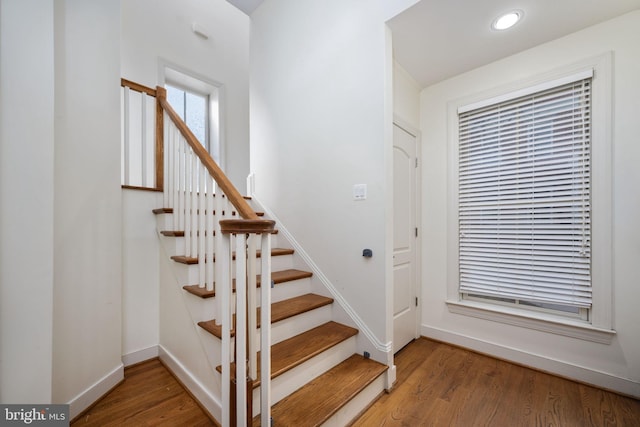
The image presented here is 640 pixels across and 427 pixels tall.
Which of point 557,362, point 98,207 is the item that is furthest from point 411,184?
point 98,207

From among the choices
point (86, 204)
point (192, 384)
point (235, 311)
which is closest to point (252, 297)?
point (235, 311)

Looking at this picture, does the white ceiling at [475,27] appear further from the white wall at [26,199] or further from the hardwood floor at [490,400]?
the hardwood floor at [490,400]

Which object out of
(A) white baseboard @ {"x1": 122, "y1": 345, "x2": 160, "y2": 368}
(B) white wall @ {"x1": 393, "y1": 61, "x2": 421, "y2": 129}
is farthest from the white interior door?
(A) white baseboard @ {"x1": 122, "y1": 345, "x2": 160, "y2": 368}

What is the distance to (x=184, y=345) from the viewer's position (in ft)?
5.92

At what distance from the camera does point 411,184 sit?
2.56 metres

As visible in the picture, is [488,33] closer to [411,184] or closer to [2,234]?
[411,184]

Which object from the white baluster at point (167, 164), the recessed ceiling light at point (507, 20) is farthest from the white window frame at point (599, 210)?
the white baluster at point (167, 164)

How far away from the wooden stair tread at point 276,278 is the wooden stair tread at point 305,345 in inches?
15.8

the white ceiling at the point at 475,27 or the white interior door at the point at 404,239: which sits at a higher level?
the white ceiling at the point at 475,27

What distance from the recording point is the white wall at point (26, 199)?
107cm

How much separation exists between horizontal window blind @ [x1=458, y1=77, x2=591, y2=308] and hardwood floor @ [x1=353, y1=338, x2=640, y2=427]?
58 centimetres

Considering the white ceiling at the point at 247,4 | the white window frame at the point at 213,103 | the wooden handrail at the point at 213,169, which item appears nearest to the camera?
the wooden handrail at the point at 213,169

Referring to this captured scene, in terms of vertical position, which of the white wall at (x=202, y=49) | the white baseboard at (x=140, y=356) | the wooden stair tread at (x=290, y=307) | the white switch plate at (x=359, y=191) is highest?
the white wall at (x=202, y=49)

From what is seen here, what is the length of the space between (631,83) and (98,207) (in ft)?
11.9
